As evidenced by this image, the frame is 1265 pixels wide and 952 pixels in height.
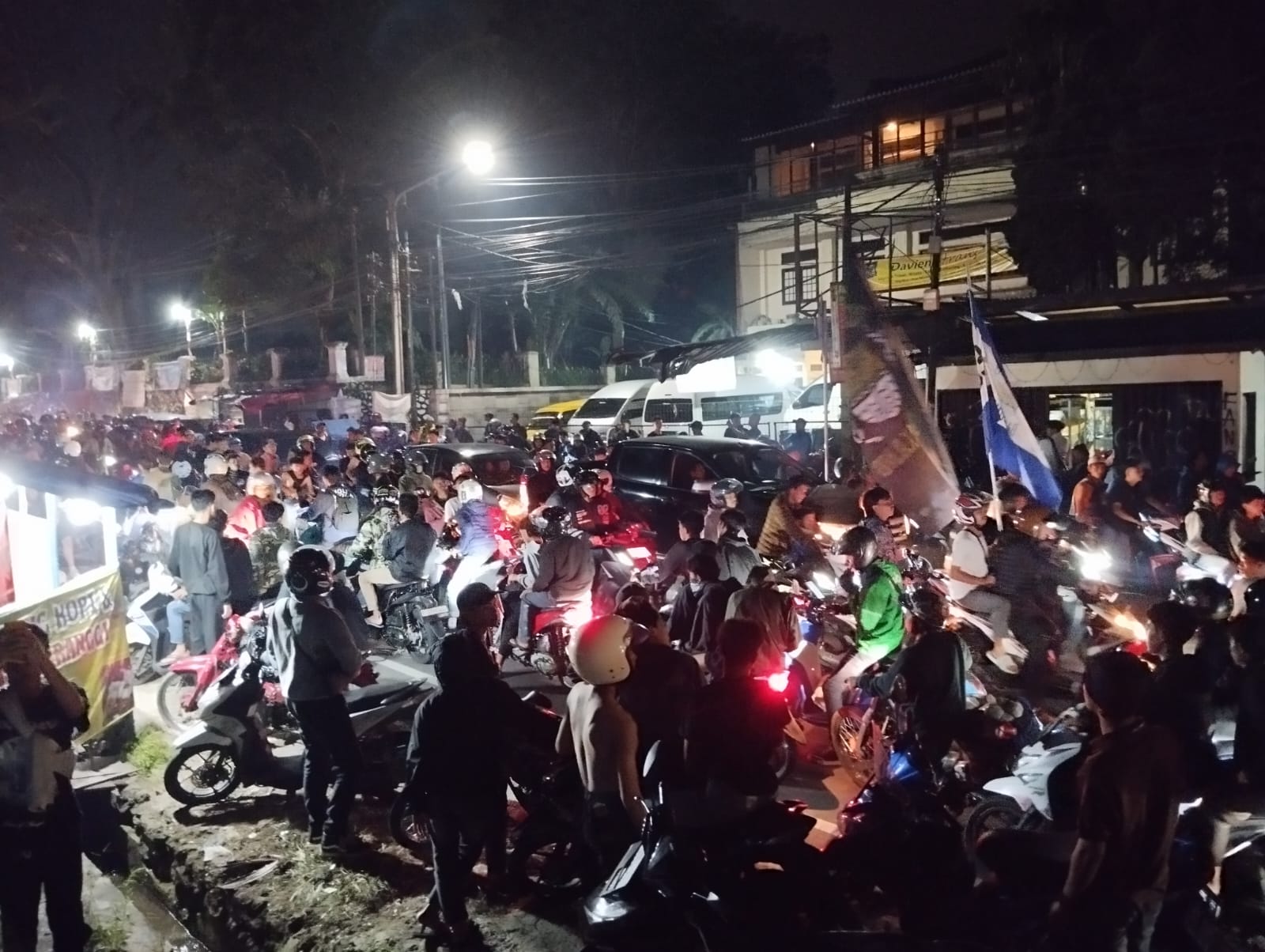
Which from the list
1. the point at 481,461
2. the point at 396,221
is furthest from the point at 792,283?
the point at 481,461

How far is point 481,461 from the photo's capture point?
16.9m

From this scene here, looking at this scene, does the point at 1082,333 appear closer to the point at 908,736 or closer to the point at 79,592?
the point at 908,736

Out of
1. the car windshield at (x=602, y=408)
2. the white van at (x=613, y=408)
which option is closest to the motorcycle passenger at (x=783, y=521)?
the white van at (x=613, y=408)

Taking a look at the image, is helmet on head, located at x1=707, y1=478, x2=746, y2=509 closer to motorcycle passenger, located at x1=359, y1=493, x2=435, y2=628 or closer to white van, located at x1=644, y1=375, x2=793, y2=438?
motorcycle passenger, located at x1=359, y1=493, x2=435, y2=628

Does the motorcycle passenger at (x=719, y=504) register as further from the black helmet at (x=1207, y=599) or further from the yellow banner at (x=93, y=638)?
the yellow banner at (x=93, y=638)

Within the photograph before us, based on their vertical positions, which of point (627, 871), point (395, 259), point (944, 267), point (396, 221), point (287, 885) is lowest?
point (287, 885)

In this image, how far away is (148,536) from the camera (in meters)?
11.7

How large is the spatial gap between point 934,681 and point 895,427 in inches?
165

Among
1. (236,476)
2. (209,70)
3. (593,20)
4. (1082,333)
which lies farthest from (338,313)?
(1082,333)

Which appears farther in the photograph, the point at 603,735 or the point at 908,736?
the point at 908,736

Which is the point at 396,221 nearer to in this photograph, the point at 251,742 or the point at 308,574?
the point at 251,742

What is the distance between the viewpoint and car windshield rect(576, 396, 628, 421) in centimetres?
2869

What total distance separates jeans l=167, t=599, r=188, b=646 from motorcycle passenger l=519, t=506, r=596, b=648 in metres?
3.12

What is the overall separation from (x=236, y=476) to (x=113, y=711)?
7616mm
